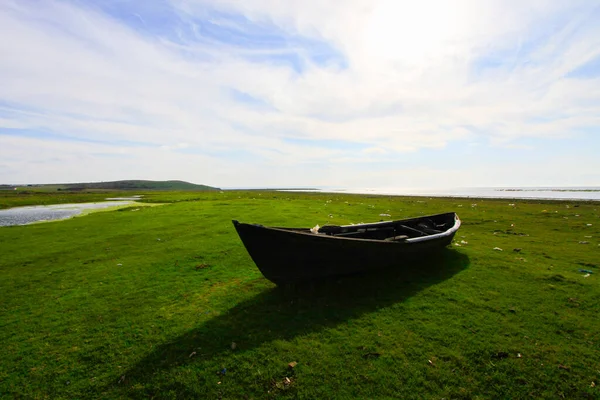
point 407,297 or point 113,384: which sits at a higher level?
point 407,297

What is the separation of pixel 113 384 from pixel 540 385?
25.4 feet

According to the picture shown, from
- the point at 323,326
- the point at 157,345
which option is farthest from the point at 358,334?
the point at 157,345

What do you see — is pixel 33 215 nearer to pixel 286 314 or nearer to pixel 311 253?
pixel 286 314

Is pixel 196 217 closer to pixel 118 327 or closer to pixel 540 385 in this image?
pixel 118 327

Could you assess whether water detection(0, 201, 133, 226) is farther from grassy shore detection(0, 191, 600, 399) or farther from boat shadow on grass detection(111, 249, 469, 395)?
boat shadow on grass detection(111, 249, 469, 395)

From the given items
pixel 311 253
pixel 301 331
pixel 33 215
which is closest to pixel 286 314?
pixel 301 331

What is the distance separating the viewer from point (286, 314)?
7.06 meters

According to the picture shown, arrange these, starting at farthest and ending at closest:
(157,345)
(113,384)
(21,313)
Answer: (21,313), (157,345), (113,384)

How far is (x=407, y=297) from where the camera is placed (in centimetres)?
793

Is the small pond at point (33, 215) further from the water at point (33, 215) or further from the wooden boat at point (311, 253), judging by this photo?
the wooden boat at point (311, 253)

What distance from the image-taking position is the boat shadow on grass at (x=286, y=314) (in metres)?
5.62

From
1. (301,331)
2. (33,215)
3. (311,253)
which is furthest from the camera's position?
(33,215)

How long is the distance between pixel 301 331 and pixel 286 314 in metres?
0.82

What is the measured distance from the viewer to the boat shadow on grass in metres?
5.62
